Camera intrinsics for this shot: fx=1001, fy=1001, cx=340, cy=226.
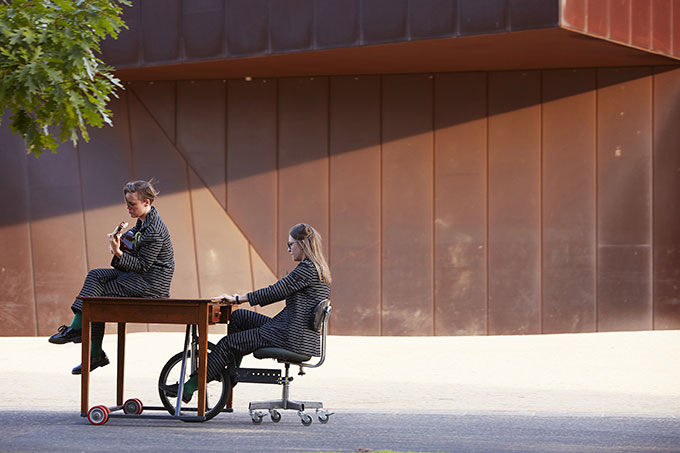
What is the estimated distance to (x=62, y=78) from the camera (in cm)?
641

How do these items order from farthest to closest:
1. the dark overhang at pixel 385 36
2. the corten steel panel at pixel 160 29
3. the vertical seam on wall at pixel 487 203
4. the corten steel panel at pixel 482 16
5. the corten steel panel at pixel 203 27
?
the vertical seam on wall at pixel 487 203
the corten steel panel at pixel 160 29
the corten steel panel at pixel 203 27
the dark overhang at pixel 385 36
the corten steel panel at pixel 482 16

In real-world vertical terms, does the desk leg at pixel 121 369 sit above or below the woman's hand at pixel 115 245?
below

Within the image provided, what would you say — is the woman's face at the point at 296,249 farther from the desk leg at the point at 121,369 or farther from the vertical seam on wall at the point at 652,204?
the vertical seam on wall at the point at 652,204

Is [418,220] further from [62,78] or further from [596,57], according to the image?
[62,78]

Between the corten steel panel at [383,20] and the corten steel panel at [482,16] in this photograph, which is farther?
the corten steel panel at [383,20]

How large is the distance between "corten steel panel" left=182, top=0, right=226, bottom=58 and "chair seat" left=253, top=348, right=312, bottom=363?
Result: 6739mm

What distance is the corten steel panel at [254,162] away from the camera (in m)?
14.7

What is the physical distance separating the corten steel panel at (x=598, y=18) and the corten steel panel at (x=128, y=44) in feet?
19.5

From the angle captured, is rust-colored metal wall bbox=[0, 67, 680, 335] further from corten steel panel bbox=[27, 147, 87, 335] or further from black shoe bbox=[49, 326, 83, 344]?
black shoe bbox=[49, 326, 83, 344]

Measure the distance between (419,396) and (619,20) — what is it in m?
5.88

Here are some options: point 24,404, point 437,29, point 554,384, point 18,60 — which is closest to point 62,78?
point 18,60

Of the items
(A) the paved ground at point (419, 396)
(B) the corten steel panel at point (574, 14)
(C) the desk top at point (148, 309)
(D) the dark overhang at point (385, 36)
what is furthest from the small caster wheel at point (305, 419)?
(B) the corten steel panel at point (574, 14)

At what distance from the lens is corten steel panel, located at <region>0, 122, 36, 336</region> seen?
47.1 feet

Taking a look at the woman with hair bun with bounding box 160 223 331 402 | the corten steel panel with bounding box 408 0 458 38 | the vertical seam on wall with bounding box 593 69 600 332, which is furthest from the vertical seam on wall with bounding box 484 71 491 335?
the woman with hair bun with bounding box 160 223 331 402
